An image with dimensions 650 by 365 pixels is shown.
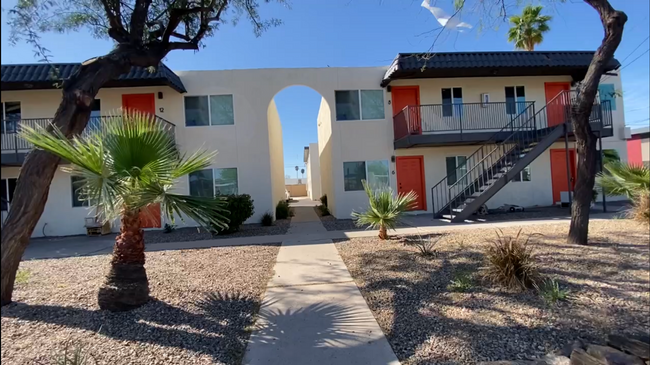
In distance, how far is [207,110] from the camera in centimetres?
1371

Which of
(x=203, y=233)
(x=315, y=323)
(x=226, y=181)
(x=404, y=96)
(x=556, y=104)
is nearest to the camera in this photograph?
(x=315, y=323)

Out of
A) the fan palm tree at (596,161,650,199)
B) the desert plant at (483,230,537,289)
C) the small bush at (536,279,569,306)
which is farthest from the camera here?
the fan palm tree at (596,161,650,199)

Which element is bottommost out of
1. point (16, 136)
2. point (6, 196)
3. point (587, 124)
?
point (6, 196)

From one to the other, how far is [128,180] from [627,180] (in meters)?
11.4

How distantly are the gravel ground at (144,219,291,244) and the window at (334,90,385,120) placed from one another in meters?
5.15

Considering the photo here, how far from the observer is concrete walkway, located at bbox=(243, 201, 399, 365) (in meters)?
3.54

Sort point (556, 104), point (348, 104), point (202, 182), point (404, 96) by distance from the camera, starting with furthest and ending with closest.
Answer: point (404, 96)
point (348, 104)
point (556, 104)
point (202, 182)

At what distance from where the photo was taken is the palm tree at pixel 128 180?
371 centimetres

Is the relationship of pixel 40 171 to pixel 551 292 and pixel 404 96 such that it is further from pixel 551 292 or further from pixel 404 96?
pixel 404 96

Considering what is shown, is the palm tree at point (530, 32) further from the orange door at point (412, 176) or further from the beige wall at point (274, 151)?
the beige wall at point (274, 151)

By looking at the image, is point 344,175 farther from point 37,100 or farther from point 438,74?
point 37,100

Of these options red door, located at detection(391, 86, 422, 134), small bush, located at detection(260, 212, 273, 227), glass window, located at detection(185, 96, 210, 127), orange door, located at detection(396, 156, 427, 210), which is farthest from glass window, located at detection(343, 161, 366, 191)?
glass window, located at detection(185, 96, 210, 127)

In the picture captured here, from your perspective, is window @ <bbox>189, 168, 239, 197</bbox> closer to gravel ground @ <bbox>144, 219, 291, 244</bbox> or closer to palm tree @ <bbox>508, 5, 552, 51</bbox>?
gravel ground @ <bbox>144, 219, 291, 244</bbox>

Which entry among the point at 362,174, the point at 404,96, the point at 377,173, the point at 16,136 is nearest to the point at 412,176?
the point at 377,173
